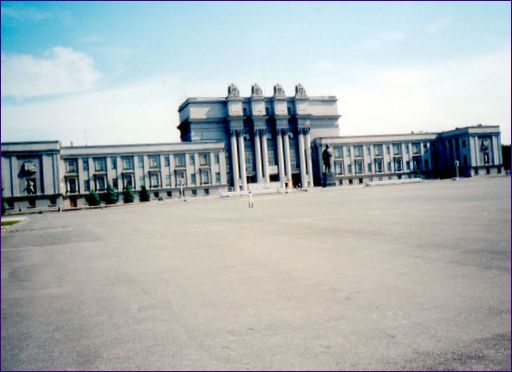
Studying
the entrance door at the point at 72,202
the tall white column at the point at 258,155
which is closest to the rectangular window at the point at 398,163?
the tall white column at the point at 258,155

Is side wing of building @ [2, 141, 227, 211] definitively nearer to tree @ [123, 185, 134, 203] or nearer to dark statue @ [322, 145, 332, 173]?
tree @ [123, 185, 134, 203]

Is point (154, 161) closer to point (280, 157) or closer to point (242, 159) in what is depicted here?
point (242, 159)

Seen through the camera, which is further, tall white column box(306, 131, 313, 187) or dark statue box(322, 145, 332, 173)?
tall white column box(306, 131, 313, 187)

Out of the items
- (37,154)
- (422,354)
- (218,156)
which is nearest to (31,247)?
(422,354)

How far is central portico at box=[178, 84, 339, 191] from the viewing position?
81.9 m

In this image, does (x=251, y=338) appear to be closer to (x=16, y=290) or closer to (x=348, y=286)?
(x=348, y=286)

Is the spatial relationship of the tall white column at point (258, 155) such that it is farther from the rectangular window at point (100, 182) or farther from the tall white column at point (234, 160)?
the rectangular window at point (100, 182)

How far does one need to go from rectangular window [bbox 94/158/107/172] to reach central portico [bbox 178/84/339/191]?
18815 mm

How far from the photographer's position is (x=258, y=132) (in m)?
83.3

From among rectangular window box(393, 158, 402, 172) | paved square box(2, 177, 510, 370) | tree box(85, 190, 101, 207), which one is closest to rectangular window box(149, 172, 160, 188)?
tree box(85, 190, 101, 207)

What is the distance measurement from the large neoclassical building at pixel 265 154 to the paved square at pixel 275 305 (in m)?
59.3

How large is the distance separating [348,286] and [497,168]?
93.9 meters

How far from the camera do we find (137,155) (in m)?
71.6

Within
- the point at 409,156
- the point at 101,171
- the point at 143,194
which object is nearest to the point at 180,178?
the point at 143,194
